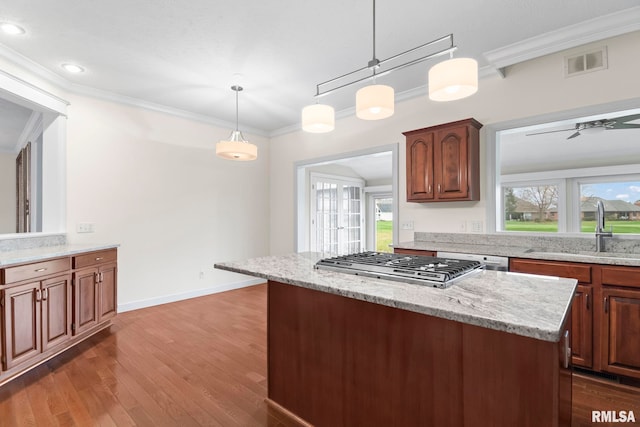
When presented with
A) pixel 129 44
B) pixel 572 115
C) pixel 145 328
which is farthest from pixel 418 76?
pixel 145 328

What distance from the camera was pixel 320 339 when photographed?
172 cm

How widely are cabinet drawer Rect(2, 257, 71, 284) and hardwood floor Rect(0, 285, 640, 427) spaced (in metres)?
0.77

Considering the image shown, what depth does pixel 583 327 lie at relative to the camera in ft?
7.55

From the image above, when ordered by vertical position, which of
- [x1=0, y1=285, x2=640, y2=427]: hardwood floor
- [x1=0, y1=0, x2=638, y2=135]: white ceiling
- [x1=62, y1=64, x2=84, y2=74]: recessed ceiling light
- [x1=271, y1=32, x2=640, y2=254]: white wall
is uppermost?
[x1=0, y1=0, x2=638, y2=135]: white ceiling

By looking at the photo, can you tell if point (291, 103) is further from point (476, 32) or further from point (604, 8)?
point (604, 8)

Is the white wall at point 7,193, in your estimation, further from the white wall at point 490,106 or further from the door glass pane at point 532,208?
the door glass pane at point 532,208

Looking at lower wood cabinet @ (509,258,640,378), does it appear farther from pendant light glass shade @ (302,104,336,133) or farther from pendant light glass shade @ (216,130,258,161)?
pendant light glass shade @ (216,130,258,161)

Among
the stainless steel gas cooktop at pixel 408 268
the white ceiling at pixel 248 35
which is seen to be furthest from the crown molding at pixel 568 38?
the stainless steel gas cooktop at pixel 408 268

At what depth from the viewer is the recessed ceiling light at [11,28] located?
8.12ft

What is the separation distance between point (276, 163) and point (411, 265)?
169 inches

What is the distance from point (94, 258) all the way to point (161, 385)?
61.3 inches

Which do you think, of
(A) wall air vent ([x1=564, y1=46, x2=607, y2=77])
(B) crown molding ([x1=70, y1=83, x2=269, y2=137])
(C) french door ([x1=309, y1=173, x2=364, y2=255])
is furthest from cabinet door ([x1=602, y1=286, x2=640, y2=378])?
(B) crown molding ([x1=70, y1=83, x2=269, y2=137])

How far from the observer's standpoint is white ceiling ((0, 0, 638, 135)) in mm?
2303

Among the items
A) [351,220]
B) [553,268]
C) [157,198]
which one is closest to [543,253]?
[553,268]
